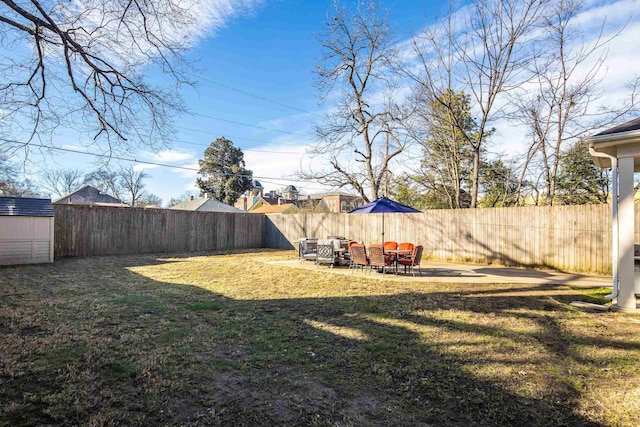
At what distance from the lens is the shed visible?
10.2 metres

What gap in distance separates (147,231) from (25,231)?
14.8 ft

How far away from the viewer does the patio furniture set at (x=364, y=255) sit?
823 cm

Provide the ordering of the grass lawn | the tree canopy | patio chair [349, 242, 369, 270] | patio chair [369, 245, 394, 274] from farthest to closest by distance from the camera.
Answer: the tree canopy < patio chair [349, 242, 369, 270] < patio chair [369, 245, 394, 274] < the grass lawn

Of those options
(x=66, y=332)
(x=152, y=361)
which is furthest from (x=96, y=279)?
(x=152, y=361)

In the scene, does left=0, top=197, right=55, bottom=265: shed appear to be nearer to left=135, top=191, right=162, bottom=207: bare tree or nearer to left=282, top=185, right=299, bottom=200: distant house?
left=135, top=191, right=162, bottom=207: bare tree

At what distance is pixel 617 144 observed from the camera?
5.12 metres

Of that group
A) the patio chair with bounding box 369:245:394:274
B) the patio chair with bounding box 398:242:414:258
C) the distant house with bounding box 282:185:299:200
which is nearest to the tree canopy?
the distant house with bounding box 282:185:299:200

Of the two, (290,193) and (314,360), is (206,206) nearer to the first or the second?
(290,193)

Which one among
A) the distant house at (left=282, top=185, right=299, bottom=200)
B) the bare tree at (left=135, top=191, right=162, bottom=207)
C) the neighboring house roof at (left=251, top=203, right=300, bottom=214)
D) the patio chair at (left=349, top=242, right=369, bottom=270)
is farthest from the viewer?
the distant house at (left=282, top=185, right=299, bottom=200)

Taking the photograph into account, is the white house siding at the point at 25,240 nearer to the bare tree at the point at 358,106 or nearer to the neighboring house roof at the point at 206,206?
the bare tree at the point at 358,106

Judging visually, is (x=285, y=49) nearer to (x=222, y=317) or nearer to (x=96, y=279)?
(x=96, y=279)

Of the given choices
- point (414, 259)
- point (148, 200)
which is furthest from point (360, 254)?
point (148, 200)

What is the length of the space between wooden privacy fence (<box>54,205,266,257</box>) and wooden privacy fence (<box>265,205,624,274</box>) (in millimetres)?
6108

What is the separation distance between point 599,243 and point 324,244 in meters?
7.16
